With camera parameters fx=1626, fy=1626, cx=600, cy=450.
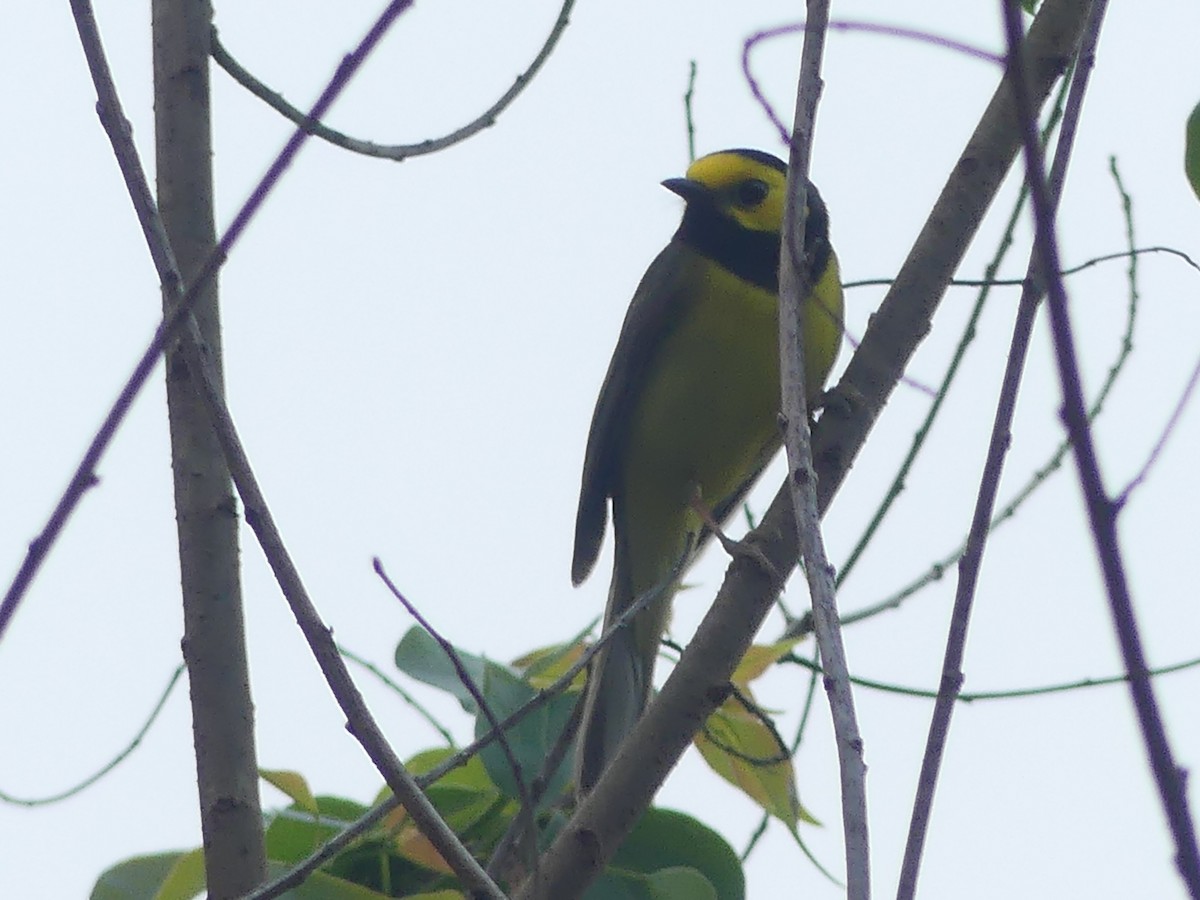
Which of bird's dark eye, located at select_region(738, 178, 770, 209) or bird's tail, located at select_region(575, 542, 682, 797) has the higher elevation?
bird's dark eye, located at select_region(738, 178, 770, 209)

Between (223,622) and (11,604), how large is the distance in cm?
110

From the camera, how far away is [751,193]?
416 centimetres

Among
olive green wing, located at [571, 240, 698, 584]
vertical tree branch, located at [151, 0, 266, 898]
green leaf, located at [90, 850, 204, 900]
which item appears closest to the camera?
vertical tree branch, located at [151, 0, 266, 898]

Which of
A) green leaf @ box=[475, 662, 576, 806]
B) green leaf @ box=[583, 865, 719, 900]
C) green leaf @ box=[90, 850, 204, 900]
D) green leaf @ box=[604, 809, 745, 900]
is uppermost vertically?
green leaf @ box=[475, 662, 576, 806]

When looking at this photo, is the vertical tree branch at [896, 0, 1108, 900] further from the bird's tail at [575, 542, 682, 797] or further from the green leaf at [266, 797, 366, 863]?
the green leaf at [266, 797, 366, 863]

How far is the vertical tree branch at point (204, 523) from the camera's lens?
6.84 ft

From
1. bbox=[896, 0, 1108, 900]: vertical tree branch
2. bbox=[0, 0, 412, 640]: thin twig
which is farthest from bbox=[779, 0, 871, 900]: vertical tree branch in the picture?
bbox=[0, 0, 412, 640]: thin twig

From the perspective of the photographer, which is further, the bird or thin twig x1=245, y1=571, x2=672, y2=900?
the bird

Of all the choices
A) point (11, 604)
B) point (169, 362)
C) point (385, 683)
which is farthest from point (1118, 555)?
point (385, 683)

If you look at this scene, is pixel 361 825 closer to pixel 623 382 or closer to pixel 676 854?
pixel 676 854

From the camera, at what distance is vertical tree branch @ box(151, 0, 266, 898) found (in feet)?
6.84

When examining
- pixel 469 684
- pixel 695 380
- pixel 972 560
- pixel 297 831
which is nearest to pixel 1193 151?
pixel 972 560

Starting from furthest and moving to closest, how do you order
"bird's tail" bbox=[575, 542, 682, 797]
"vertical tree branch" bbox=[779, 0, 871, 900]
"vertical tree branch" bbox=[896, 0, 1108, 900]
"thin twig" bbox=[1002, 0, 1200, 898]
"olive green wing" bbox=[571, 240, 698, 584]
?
"olive green wing" bbox=[571, 240, 698, 584] → "bird's tail" bbox=[575, 542, 682, 797] → "vertical tree branch" bbox=[896, 0, 1108, 900] → "vertical tree branch" bbox=[779, 0, 871, 900] → "thin twig" bbox=[1002, 0, 1200, 898]

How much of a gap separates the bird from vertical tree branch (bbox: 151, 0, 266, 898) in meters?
1.45
